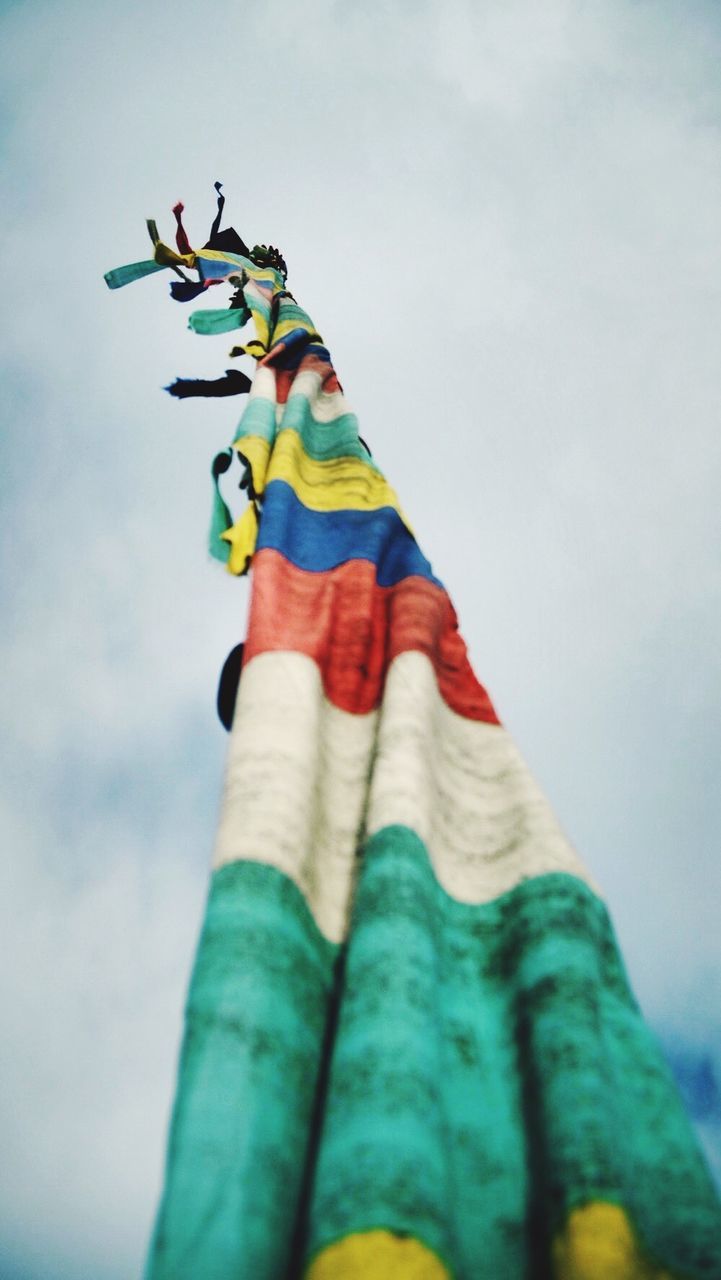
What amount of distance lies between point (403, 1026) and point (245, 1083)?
24cm

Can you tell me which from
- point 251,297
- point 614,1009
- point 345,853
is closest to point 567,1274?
point 614,1009

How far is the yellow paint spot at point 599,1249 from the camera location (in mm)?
1011

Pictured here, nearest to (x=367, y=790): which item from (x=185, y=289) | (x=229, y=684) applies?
(x=229, y=684)

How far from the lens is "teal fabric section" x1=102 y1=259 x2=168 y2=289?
4702mm

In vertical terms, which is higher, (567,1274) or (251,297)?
(251,297)

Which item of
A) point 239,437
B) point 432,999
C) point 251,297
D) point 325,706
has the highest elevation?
point 251,297

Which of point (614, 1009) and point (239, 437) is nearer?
point (614, 1009)

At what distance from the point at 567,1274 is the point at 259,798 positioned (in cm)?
89

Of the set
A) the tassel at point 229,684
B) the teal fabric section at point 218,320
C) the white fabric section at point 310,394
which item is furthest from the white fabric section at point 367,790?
the teal fabric section at point 218,320

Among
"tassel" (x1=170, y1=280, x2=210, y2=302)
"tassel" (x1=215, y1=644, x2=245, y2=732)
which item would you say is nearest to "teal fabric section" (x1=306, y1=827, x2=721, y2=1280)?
"tassel" (x1=215, y1=644, x2=245, y2=732)

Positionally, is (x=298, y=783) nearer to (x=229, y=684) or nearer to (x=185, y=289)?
(x=229, y=684)

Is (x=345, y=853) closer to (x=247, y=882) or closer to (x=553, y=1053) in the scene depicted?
(x=247, y=882)

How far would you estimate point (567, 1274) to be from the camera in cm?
104

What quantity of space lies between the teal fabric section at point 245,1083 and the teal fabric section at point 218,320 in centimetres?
393
